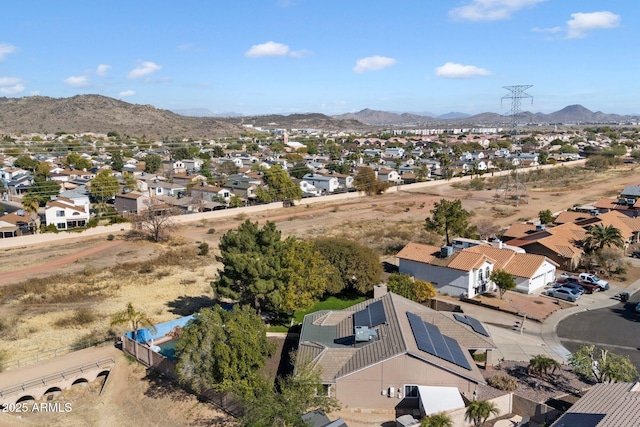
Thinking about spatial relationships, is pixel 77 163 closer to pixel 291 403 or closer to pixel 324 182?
pixel 324 182

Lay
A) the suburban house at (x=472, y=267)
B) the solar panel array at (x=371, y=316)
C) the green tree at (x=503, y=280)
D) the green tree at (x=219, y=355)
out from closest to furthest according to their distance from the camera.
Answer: the green tree at (x=219, y=355) → the solar panel array at (x=371, y=316) → the green tree at (x=503, y=280) → the suburban house at (x=472, y=267)

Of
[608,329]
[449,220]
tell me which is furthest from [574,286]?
[449,220]

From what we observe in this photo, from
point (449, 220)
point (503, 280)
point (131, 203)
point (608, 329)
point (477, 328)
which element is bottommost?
point (608, 329)

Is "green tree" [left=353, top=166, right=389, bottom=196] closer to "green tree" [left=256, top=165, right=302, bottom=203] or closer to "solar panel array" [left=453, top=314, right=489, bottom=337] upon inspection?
"green tree" [left=256, top=165, right=302, bottom=203]

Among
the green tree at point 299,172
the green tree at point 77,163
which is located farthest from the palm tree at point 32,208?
the green tree at point 299,172

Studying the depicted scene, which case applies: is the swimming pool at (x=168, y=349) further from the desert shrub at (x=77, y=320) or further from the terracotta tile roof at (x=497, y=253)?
the terracotta tile roof at (x=497, y=253)

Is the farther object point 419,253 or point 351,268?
point 419,253

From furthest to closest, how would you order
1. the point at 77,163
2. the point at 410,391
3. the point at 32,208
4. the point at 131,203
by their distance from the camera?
the point at 77,163 < the point at 131,203 < the point at 32,208 < the point at 410,391

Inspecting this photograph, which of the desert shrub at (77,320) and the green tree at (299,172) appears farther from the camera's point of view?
the green tree at (299,172)
